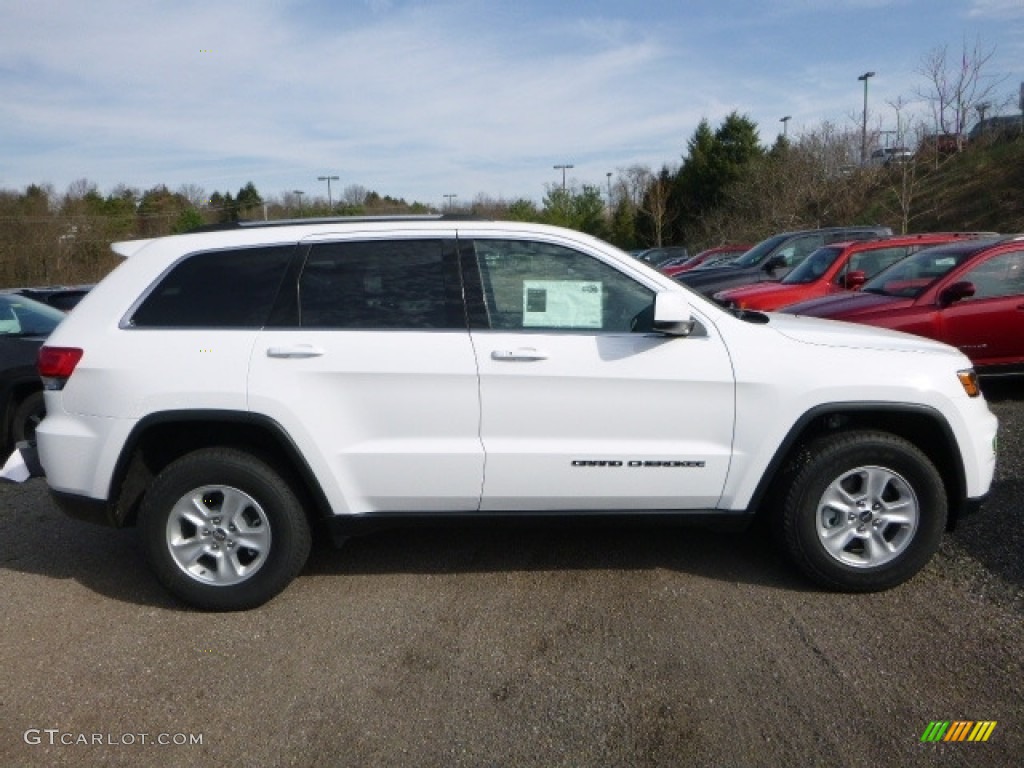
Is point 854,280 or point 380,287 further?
point 854,280

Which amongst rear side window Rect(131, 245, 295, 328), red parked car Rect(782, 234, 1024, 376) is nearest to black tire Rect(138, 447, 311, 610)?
rear side window Rect(131, 245, 295, 328)

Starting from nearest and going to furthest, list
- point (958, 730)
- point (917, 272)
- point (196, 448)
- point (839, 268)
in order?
point (958, 730) < point (196, 448) < point (917, 272) < point (839, 268)

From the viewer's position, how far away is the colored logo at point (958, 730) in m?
2.92

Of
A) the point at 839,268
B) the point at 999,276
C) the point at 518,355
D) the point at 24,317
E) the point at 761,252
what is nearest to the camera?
the point at 518,355

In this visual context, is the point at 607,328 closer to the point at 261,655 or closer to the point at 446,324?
the point at 446,324

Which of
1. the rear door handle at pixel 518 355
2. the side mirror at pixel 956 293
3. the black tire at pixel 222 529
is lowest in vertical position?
the black tire at pixel 222 529

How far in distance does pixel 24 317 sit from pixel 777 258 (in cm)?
1139

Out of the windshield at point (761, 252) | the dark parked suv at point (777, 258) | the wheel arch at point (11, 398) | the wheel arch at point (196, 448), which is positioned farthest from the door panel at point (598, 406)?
the windshield at point (761, 252)

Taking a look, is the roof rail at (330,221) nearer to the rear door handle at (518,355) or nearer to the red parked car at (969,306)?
the rear door handle at (518,355)

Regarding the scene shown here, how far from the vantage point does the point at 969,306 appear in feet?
25.1

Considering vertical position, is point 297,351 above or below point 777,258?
below

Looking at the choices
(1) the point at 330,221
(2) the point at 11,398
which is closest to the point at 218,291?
(1) the point at 330,221

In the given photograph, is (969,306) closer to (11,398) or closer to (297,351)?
(297,351)

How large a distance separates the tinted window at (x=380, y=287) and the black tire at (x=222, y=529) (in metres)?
0.81
